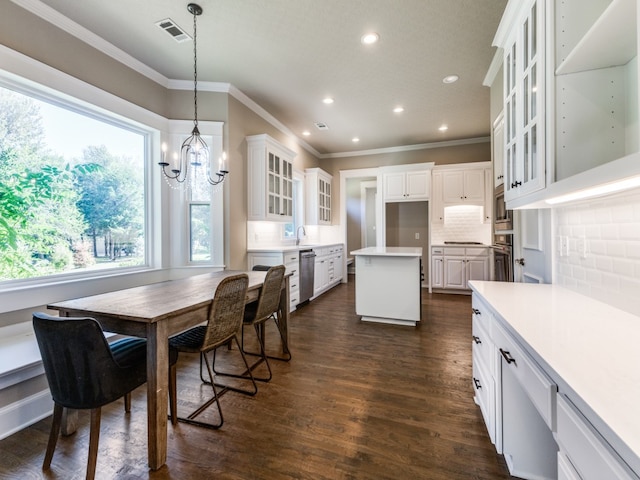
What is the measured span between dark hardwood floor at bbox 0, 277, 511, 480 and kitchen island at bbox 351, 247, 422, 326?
3.00ft

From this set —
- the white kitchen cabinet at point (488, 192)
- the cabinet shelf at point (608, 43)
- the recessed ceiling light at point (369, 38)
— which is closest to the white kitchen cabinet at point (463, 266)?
the white kitchen cabinet at point (488, 192)

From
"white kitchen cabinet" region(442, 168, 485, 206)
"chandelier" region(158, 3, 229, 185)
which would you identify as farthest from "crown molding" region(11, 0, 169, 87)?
"white kitchen cabinet" region(442, 168, 485, 206)

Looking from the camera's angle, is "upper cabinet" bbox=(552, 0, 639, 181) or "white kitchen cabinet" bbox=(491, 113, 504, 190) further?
"white kitchen cabinet" bbox=(491, 113, 504, 190)

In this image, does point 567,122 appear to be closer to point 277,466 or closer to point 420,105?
point 277,466

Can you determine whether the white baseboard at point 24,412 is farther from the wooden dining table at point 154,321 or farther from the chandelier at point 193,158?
the chandelier at point 193,158

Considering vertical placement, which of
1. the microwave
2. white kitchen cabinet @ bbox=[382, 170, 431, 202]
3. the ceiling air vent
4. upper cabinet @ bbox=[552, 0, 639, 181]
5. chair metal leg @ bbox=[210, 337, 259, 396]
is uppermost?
the ceiling air vent

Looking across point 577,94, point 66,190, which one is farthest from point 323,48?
point 66,190

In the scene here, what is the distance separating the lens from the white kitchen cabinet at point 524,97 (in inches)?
58.7

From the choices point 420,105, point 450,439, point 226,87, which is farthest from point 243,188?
point 450,439

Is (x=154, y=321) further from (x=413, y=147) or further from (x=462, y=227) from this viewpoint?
(x=413, y=147)

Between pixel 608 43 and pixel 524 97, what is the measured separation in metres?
0.54

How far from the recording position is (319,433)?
177 centimetres

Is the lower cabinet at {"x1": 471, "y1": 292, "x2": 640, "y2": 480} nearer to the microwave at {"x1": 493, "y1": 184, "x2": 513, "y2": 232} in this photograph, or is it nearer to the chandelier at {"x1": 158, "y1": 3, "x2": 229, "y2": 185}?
the microwave at {"x1": 493, "y1": 184, "x2": 513, "y2": 232}

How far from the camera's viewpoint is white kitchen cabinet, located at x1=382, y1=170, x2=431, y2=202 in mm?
5848
